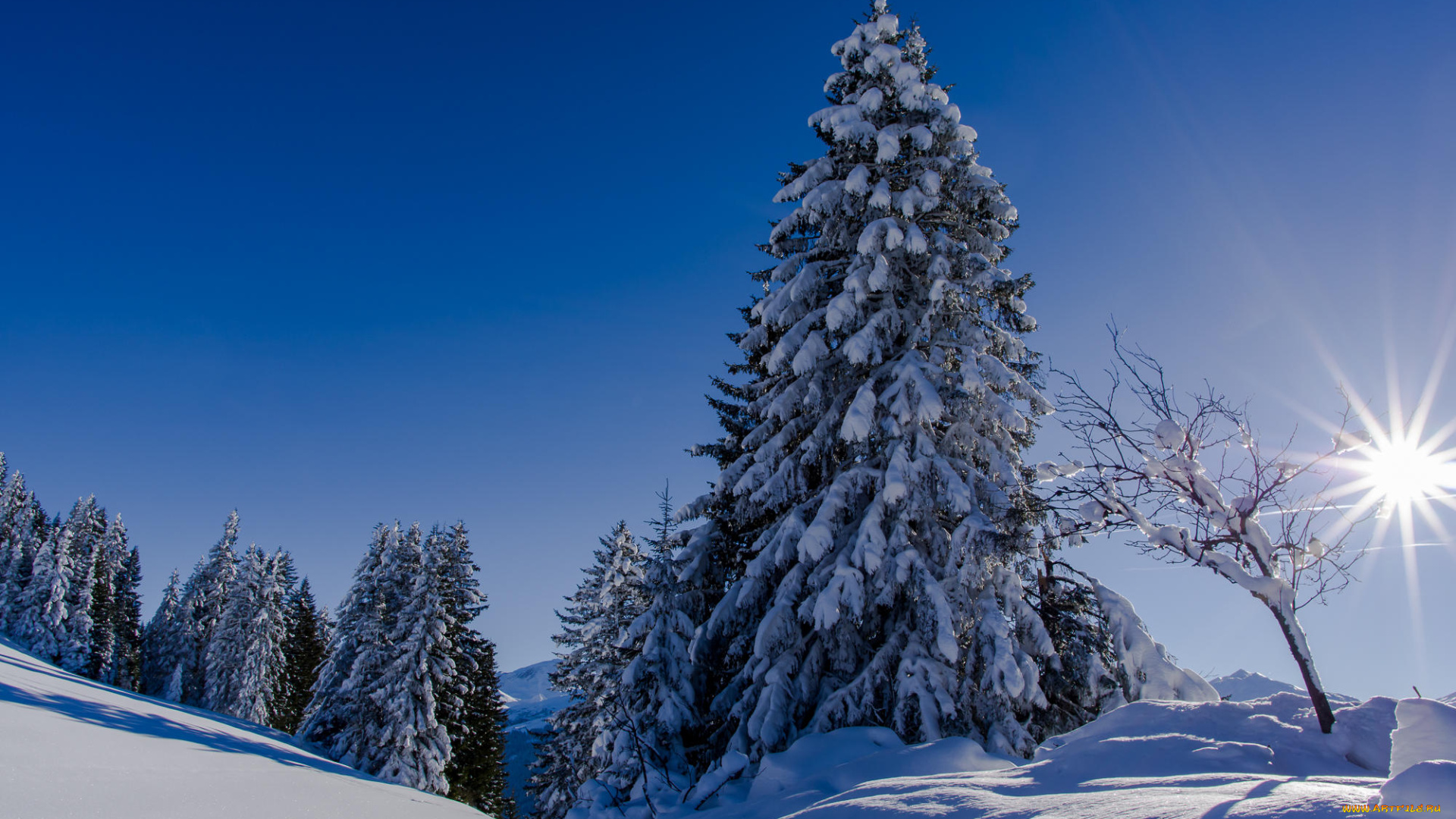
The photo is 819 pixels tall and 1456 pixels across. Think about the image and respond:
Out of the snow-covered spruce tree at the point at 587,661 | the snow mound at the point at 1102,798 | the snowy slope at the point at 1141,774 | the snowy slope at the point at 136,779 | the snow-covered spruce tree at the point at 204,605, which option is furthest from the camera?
the snow-covered spruce tree at the point at 204,605

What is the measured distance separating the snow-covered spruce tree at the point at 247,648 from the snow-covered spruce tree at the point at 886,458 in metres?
46.8

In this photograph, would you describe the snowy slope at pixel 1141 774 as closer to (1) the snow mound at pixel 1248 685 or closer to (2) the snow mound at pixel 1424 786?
(2) the snow mound at pixel 1424 786

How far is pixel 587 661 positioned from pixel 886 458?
1824 centimetres

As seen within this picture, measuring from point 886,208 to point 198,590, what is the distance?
2595 inches

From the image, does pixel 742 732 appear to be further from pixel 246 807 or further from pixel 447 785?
pixel 447 785

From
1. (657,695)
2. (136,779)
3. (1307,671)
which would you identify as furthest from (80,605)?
(1307,671)

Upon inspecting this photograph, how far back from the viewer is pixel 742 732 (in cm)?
1048

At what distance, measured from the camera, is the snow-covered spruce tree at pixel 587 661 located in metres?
22.3

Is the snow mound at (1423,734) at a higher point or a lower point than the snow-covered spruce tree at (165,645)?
higher

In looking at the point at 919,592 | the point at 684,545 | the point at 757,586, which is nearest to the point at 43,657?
the point at 684,545

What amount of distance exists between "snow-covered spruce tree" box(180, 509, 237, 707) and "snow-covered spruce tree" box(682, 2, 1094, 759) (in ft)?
178

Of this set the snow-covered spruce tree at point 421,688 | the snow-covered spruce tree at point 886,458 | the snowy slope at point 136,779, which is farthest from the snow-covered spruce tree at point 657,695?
the snow-covered spruce tree at point 421,688

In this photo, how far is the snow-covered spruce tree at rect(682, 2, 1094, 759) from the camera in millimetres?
9734

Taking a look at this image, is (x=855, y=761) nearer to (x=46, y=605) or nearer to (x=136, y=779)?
(x=136, y=779)
